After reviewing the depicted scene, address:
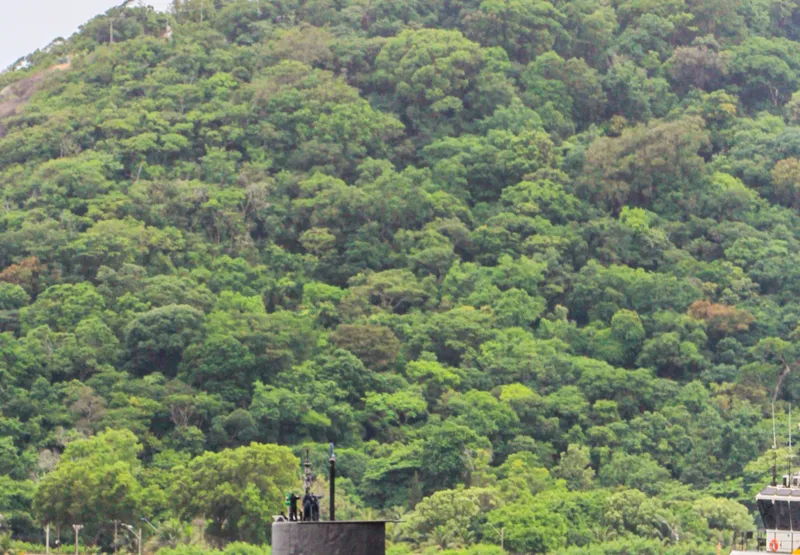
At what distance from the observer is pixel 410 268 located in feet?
287

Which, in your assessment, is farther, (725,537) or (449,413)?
(449,413)

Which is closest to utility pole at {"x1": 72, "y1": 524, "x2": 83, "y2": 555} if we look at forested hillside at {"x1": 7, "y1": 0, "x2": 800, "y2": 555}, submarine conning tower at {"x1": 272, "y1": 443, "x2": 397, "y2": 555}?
forested hillside at {"x1": 7, "y1": 0, "x2": 800, "y2": 555}

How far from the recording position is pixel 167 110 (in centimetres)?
9881

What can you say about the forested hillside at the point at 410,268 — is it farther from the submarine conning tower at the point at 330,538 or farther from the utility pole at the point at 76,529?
the submarine conning tower at the point at 330,538

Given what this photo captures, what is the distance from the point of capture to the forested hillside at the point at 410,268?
68750 millimetres

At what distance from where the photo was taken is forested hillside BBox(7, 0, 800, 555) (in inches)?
2707

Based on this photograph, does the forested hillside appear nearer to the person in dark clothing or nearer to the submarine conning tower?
the person in dark clothing

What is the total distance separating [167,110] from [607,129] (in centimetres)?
2198

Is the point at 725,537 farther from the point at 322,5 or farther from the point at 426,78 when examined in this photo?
the point at 322,5

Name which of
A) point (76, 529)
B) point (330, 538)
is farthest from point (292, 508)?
point (76, 529)

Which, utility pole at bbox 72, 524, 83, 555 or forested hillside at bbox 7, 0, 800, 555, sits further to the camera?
forested hillside at bbox 7, 0, 800, 555

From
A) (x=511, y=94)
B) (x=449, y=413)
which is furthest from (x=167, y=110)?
(x=449, y=413)

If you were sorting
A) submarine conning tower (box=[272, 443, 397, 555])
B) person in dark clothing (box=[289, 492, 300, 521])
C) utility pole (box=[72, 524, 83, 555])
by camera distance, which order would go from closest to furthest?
submarine conning tower (box=[272, 443, 397, 555]), person in dark clothing (box=[289, 492, 300, 521]), utility pole (box=[72, 524, 83, 555])

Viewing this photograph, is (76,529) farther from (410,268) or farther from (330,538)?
(330,538)
